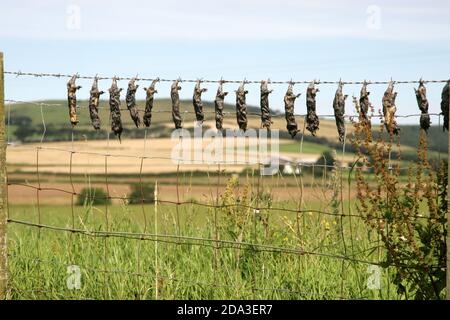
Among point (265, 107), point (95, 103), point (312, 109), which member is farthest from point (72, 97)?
point (312, 109)

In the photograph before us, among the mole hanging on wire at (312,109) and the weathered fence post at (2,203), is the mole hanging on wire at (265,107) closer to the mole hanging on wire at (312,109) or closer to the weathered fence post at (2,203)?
the mole hanging on wire at (312,109)

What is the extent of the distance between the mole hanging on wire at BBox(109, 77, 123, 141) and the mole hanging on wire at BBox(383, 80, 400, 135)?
2.52m

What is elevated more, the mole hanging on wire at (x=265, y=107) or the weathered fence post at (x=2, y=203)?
the mole hanging on wire at (x=265, y=107)

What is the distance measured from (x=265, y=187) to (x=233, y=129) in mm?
2066

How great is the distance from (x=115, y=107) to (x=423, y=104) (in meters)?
2.85

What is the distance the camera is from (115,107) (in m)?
7.25

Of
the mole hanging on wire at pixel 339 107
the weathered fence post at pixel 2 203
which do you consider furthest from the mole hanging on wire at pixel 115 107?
the mole hanging on wire at pixel 339 107

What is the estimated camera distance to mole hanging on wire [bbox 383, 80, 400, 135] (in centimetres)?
603

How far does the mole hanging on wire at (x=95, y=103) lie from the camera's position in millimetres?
7391

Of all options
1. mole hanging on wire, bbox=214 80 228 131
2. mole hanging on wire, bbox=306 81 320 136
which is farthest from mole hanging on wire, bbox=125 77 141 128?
mole hanging on wire, bbox=306 81 320 136

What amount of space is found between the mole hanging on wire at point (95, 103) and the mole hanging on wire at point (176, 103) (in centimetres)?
81

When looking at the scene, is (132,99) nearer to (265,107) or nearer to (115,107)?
(115,107)

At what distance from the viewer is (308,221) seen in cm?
913
